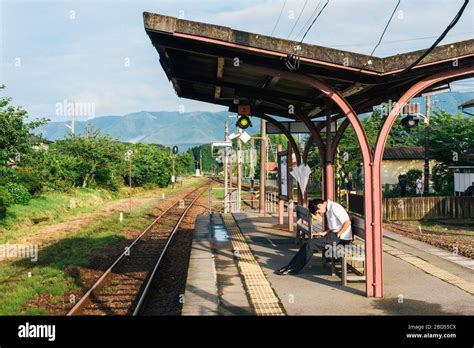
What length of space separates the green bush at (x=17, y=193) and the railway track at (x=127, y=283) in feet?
27.3

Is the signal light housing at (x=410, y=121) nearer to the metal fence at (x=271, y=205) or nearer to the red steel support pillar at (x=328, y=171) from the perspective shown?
the red steel support pillar at (x=328, y=171)

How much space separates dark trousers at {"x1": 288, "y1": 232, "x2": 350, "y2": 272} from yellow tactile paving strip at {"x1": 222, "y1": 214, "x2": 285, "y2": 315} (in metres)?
0.64

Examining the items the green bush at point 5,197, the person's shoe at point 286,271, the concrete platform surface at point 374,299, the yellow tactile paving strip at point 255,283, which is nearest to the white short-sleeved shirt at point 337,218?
the concrete platform surface at point 374,299

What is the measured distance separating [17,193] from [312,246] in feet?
57.7

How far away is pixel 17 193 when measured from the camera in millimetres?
22547

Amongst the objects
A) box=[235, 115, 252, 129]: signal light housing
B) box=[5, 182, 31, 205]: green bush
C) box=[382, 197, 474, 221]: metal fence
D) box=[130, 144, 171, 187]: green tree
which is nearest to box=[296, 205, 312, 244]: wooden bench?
box=[235, 115, 252, 129]: signal light housing

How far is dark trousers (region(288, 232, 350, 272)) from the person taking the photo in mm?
8641

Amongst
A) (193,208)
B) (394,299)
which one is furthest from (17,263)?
(193,208)

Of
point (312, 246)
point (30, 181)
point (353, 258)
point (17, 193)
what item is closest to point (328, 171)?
point (312, 246)

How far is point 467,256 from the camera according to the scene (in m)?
11.4

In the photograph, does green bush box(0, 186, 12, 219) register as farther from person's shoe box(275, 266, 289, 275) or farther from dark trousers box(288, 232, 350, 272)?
dark trousers box(288, 232, 350, 272)

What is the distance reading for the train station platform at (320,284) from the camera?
22.7 ft

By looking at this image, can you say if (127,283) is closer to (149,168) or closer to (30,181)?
(30,181)
